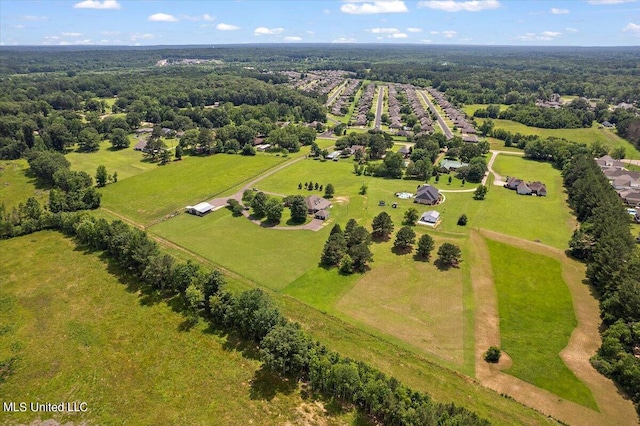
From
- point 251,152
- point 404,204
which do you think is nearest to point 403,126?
point 251,152

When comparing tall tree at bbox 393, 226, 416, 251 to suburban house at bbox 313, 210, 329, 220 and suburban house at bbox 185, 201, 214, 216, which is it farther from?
suburban house at bbox 185, 201, 214, 216

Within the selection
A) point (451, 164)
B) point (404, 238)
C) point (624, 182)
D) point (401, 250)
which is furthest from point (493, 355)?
point (624, 182)

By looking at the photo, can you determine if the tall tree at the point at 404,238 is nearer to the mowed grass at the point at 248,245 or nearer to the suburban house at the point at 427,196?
the mowed grass at the point at 248,245

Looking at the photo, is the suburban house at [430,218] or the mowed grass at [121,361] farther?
the suburban house at [430,218]

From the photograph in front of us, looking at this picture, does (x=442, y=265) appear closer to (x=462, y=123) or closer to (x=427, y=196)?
(x=427, y=196)

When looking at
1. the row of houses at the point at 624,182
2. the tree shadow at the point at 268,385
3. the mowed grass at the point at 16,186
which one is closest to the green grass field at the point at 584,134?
the row of houses at the point at 624,182

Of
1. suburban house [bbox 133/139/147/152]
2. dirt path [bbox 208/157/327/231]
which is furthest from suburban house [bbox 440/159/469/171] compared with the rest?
suburban house [bbox 133/139/147/152]
